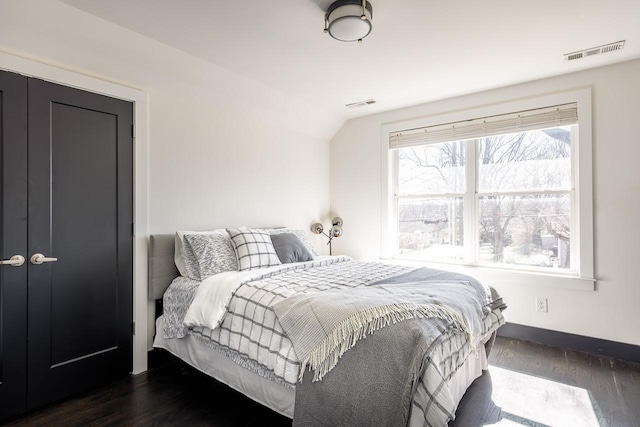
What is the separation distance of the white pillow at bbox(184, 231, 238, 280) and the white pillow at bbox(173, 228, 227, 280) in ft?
0.11

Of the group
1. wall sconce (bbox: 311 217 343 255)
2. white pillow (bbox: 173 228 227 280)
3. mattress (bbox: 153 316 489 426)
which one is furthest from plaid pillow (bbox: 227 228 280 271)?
wall sconce (bbox: 311 217 343 255)

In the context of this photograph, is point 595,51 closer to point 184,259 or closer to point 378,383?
point 378,383

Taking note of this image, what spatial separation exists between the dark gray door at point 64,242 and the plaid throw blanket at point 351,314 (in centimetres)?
146

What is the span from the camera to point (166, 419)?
2008mm

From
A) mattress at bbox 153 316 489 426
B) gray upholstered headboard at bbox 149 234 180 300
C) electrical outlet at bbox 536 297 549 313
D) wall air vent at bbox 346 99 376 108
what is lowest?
mattress at bbox 153 316 489 426

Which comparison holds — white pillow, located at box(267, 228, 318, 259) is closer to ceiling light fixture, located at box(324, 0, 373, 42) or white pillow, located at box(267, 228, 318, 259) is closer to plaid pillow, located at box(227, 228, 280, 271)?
plaid pillow, located at box(227, 228, 280, 271)

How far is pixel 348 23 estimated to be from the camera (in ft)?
6.68

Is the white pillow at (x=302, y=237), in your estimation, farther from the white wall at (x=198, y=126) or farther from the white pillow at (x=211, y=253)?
the white pillow at (x=211, y=253)

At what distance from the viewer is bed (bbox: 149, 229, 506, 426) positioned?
1432 mm

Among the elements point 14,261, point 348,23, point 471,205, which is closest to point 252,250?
point 14,261

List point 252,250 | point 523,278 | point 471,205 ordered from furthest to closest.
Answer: point 471,205
point 523,278
point 252,250

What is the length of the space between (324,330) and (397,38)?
6.80ft

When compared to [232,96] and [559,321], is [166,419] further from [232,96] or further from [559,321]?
[559,321]

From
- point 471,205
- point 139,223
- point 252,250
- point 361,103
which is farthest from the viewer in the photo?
point 361,103
